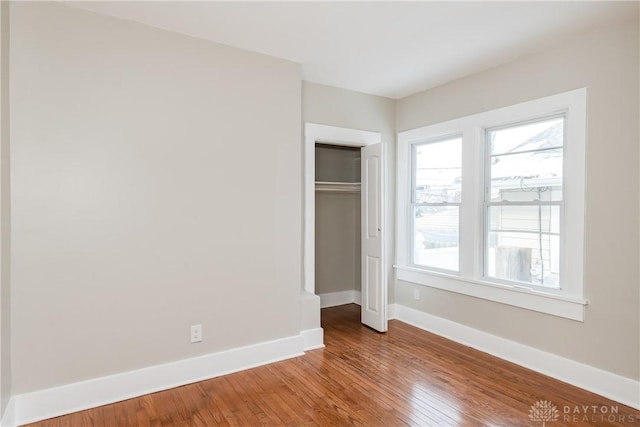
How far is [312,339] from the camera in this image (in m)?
3.43

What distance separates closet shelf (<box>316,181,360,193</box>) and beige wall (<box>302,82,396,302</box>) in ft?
2.06

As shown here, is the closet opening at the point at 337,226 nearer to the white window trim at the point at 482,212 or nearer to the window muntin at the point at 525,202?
the white window trim at the point at 482,212

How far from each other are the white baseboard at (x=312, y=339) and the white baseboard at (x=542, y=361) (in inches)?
48.9

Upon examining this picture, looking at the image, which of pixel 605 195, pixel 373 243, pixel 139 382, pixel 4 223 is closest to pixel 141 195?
pixel 4 223

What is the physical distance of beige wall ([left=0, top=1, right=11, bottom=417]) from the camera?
2042 millimetres

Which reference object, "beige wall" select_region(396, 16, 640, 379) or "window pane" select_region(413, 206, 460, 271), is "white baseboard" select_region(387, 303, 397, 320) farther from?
"beige wall" select_region(396, 16, 640, 379)

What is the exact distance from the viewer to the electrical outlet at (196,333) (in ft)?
9.16

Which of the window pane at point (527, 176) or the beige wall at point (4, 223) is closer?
the beige wall at point (4, 223)

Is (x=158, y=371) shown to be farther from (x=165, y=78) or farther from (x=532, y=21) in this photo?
(x=532, y=21)

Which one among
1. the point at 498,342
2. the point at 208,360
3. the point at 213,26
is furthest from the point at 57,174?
the point at 498,342

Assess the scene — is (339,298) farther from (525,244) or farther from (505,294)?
(525,244)

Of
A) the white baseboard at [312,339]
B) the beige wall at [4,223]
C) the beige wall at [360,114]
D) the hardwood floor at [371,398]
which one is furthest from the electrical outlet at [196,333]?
the beige wall at [360,114]

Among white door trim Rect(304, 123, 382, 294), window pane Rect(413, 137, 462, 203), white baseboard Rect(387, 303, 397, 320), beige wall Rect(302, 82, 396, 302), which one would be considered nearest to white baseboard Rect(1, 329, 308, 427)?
white door trim Rect(304, 123, 382, 294)

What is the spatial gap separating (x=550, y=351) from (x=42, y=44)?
14.0 feet
